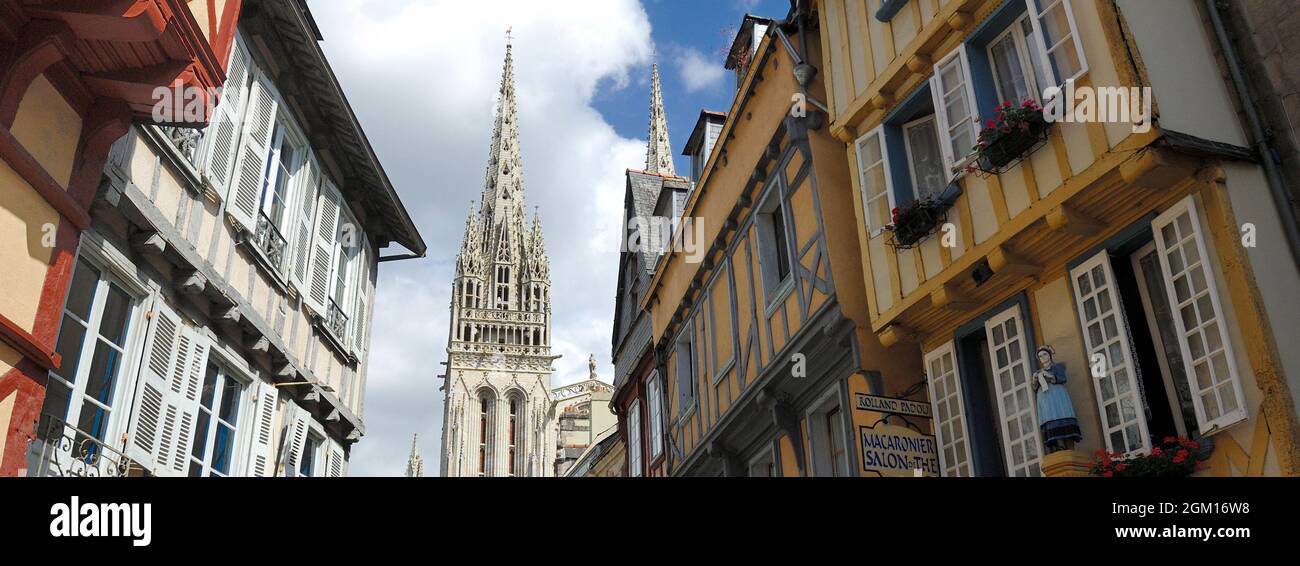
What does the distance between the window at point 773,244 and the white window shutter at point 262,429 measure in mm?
5746

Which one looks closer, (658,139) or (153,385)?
(153,385)

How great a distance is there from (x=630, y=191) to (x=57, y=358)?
14643mm

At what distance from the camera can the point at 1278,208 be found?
20.4 ft

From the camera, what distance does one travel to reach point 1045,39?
23.9 feet

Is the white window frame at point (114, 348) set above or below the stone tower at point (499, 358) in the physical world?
below

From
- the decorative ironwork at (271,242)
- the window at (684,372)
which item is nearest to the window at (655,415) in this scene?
the window at (684,372)

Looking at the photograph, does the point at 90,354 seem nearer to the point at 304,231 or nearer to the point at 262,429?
the point at 262,429

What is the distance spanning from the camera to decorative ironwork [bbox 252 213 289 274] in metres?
11.2

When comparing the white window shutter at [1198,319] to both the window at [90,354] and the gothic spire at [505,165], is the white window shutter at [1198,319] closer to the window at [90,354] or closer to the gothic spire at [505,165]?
the window at [90,354]

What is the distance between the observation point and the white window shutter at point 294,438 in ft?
39.1

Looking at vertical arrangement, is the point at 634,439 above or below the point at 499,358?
below

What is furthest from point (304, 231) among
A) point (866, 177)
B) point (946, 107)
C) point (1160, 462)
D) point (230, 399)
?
point (1160, 462)

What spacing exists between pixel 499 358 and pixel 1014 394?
7400 cm
